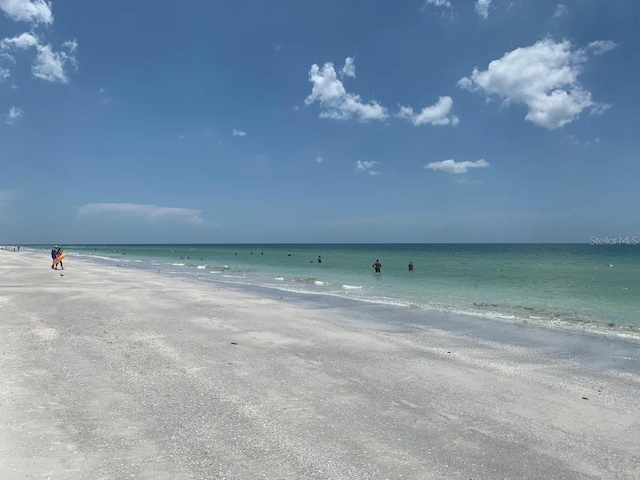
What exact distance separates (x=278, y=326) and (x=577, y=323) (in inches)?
435

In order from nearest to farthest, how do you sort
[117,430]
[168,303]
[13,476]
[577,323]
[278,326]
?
[13,476]
[117,430]
[278,326]
[577,323]
[168,303]

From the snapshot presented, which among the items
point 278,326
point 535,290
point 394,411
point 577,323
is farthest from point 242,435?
point 535,290

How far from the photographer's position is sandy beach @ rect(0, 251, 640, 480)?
16.4ft

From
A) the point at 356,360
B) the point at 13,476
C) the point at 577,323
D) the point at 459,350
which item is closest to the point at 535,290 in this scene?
the point at 577,323

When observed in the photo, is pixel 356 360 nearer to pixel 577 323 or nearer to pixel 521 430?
pixel 521 430

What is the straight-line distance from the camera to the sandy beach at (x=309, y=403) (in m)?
4.99

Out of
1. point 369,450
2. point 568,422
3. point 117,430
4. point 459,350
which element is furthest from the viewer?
point 459,350

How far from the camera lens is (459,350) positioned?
425 inches

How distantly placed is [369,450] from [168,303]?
14182mm

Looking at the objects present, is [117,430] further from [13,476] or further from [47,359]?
[47,359]

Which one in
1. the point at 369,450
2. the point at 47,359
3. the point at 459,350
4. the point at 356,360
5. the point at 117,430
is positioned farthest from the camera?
the point at 459,350

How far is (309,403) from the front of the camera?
685cm

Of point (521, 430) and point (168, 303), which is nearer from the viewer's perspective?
point (521, 430)

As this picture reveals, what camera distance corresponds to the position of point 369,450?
17.5 feet
